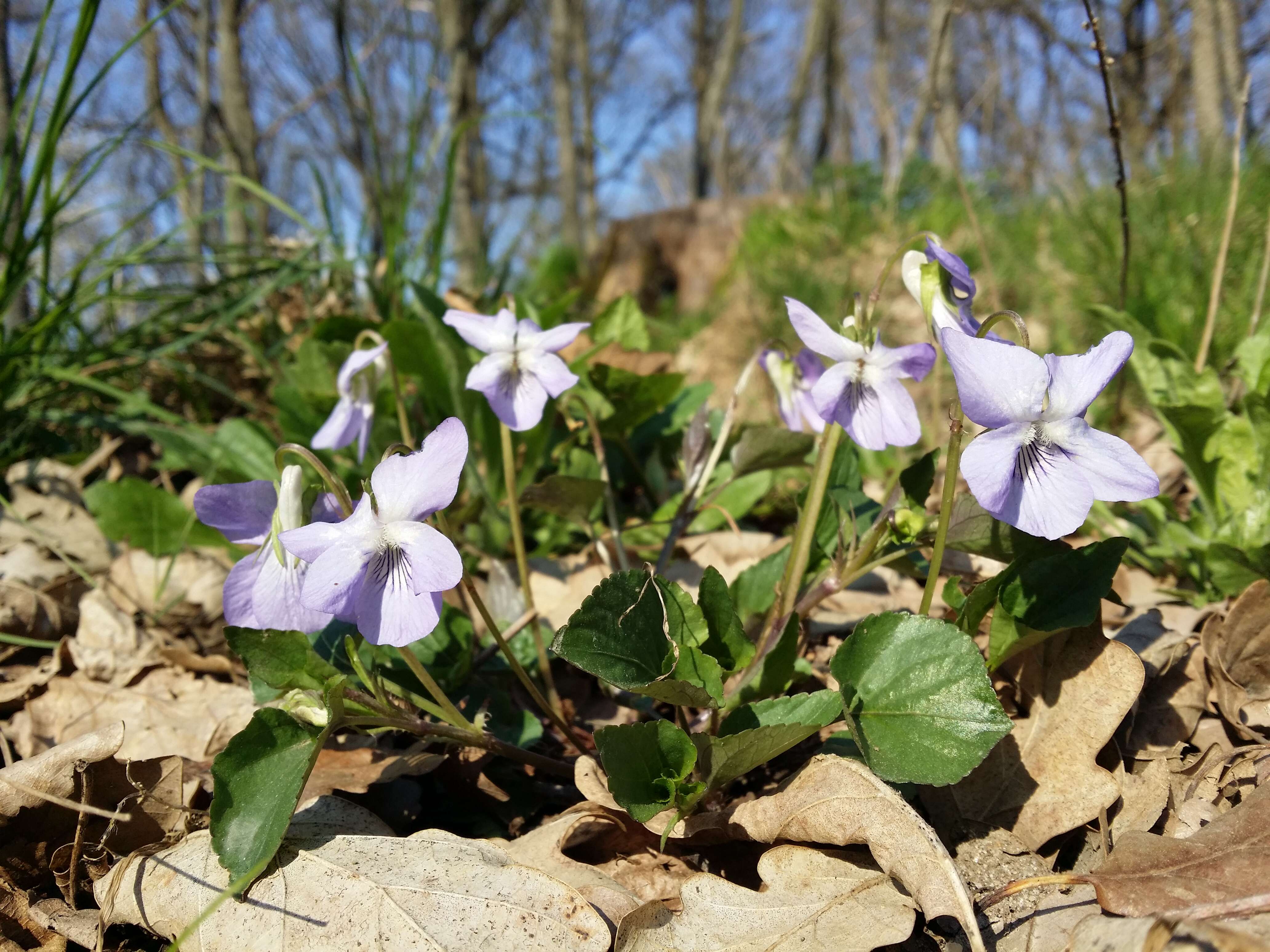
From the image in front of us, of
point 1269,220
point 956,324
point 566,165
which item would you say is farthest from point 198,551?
point 566,165

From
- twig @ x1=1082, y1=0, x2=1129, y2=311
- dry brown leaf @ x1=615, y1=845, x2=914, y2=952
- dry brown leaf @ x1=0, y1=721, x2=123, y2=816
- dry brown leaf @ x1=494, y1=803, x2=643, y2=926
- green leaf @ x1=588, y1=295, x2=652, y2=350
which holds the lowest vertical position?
dry brown leaf @ x1=494, y1=803, x2=643, y2=926

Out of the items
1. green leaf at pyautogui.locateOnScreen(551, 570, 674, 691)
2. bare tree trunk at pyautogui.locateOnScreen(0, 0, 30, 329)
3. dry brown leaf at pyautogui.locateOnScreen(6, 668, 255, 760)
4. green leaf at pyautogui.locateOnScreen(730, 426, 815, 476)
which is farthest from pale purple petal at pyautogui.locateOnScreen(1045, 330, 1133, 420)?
bare tree trunk at pyautogui.locateOnScreen(0, 0, 30, 329)

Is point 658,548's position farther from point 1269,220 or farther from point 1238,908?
point 1269,220

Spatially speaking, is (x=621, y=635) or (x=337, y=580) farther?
(x=621, y=635)

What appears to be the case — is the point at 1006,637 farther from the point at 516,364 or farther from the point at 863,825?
the point at 516,364

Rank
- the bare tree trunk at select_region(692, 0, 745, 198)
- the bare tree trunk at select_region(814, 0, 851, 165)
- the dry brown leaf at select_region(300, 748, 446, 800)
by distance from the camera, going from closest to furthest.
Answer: the dry brown leaf at select_region(300, 748, 446, 800), the bare tree trunk at select_region(814, 0, 851, 165), the bare tree trunk at select_region(692, 0, 745, 198)

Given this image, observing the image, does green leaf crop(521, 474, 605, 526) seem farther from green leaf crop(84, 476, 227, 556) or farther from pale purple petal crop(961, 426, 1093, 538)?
green leaf crop(84, 476, 227, 556)

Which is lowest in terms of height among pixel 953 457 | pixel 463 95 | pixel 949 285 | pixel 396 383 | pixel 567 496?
pixel 567 496

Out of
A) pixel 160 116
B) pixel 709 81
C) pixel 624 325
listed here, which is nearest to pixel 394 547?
pixel 624 325
